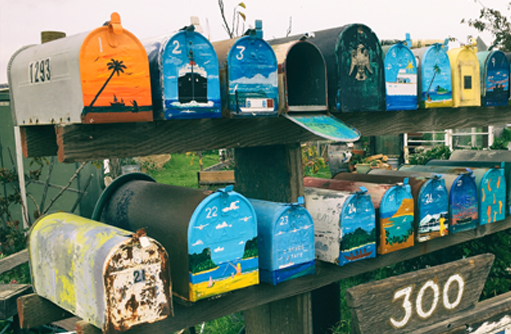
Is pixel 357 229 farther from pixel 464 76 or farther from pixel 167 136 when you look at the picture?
pixel 464 76

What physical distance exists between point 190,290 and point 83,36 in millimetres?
773

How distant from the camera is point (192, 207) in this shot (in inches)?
57.8

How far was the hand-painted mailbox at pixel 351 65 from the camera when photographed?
72.5 inches

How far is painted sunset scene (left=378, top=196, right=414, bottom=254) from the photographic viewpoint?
2033 millimetres

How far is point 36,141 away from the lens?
5.02ft

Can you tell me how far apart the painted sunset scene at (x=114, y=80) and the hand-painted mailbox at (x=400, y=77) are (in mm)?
1109

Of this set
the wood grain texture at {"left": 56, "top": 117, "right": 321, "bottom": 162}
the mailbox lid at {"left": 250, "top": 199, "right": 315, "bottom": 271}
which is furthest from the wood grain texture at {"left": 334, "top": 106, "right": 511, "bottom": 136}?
the mailbox lid at {"left": 250, "top": 199, "right": 315, "bottom": 271}

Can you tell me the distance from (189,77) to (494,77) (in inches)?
70.7

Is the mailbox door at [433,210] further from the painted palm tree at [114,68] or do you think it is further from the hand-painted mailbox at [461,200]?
the painted palm tree at [114,68]

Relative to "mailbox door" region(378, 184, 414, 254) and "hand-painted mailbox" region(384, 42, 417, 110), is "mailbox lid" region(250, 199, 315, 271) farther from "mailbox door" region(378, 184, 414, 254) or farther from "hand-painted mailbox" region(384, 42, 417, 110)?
"hand-painted mailbox" region(384, 42, 417, 110)

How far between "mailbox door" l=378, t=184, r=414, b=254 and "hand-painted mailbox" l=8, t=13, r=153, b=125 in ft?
3.70

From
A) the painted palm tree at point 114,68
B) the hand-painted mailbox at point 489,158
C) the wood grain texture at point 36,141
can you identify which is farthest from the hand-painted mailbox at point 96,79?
the hand-painted mailbox at point 489,158

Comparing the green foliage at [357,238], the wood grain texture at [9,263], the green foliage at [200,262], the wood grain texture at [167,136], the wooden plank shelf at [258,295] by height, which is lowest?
the wood grain texture at [9,263]

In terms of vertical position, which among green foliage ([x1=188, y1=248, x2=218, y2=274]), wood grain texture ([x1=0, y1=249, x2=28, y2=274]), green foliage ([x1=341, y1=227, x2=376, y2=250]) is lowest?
wood grain texture ([x1=0, y1=249, x2=28, y2=274])
